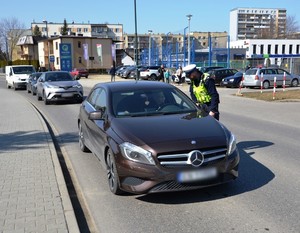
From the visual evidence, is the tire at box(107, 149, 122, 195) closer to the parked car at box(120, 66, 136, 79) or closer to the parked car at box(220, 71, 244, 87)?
the parked car at box(220, 71, 244, 87)

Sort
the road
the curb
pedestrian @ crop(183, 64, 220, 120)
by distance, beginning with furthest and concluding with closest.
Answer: pedestrian @ crop(183, 64, 220, 120) → the road → the curb

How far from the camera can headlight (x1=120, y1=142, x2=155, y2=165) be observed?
4504 millimetres

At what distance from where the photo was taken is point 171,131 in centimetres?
486

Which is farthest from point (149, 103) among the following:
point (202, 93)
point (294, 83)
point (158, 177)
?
point (294, 83)

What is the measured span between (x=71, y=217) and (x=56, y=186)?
47.9 inches

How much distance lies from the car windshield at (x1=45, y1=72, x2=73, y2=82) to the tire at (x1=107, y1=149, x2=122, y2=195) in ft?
47.3

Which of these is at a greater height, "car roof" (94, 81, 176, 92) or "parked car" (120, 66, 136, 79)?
"car roof" (94, 81, 176, 92)

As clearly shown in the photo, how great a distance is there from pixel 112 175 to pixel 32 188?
1.16 m

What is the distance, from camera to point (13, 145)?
8266 mm

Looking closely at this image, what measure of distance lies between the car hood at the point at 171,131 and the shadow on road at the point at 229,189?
781 mm

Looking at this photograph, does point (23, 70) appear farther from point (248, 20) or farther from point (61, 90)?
point (248, 20)

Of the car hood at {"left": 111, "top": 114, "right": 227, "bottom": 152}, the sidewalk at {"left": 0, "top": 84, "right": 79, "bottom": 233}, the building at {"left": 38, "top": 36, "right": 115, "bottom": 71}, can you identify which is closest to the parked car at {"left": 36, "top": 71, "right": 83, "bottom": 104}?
the sidewalk at {"left": 0, "top": 84, "right": 79, "bottom": 233}

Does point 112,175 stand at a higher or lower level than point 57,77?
lower

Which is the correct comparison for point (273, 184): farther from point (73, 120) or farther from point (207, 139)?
point (73, 120)
